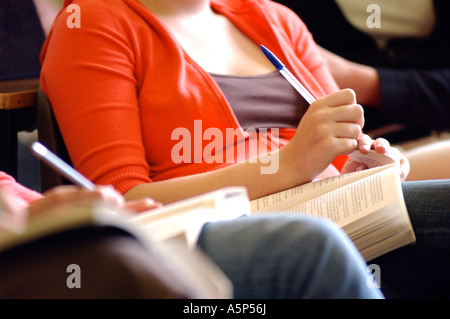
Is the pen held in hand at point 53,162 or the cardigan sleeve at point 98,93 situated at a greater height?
the cardigan sleeve at point 98,93

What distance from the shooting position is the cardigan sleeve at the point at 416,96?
1479mm

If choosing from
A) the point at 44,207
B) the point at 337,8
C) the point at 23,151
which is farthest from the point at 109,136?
the point at 337,8

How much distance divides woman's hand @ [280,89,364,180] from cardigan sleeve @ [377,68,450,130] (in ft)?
2.35

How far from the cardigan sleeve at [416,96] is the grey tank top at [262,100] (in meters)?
0.51

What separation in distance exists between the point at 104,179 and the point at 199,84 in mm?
231

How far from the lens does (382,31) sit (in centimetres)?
159

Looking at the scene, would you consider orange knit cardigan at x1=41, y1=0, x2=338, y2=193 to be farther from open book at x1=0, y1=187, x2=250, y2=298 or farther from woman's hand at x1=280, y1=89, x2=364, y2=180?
open book at x1=0, y1=187, x2=250, y2=298

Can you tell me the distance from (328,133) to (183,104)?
0.84 feet

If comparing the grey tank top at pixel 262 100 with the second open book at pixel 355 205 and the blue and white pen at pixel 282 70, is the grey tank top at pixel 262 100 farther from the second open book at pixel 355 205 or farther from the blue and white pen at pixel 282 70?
the second open book at pixel 355 205

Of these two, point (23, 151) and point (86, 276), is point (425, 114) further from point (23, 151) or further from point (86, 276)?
point (86, 276)

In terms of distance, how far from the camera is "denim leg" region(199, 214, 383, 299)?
0.50 metres

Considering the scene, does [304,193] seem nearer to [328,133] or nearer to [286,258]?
[328,133]

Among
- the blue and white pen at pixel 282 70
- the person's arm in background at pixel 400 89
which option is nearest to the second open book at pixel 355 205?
the blue and white pen at pixel 282 70

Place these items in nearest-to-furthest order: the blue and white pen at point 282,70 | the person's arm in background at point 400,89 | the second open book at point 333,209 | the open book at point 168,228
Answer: the open book at point 168,228, the second open book at point 333,209, the blue and white pen at point 282,70, the person's arm in background at point 400,89
